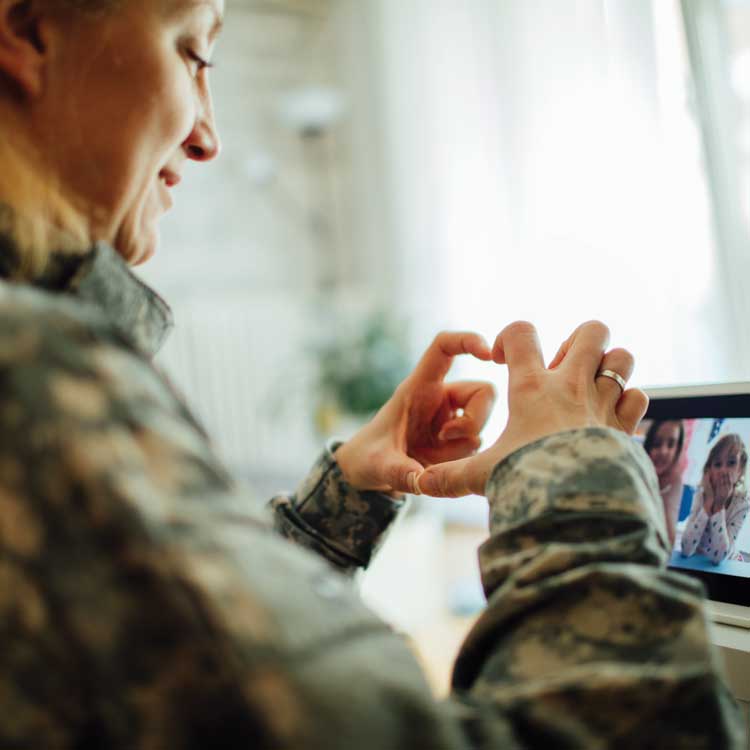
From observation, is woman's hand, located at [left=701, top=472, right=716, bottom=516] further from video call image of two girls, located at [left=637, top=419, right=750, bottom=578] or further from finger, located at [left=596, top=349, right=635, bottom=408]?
finger, located at [left=596, top=349, right=635, bottom=408]

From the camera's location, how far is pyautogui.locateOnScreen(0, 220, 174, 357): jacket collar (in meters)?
0.47

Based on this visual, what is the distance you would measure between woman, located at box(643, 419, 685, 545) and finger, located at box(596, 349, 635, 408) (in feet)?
0.48

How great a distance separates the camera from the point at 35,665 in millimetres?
311

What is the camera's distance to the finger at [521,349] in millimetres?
574

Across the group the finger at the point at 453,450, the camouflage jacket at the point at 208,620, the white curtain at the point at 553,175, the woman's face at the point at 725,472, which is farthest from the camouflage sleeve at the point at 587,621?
the white curtain at the point at 553,175

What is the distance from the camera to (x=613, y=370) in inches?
22.5

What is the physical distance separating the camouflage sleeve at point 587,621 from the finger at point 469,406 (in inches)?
11.4

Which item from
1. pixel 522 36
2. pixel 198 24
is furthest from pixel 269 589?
pixel 522 36

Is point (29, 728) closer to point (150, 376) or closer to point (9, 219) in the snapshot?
point (150, 376)

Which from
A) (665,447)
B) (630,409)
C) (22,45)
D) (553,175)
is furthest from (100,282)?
(553,175)

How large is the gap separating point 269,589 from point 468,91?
96.6 inches

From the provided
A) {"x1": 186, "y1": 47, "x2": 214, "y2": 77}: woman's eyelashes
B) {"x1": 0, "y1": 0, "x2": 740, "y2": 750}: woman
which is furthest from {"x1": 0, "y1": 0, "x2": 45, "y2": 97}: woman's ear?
{"x1": 186, "y1": 47, "x2": 214, "y2": 77}: woman's eyelashes

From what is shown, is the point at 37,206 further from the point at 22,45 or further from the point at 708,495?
the point at 708,495

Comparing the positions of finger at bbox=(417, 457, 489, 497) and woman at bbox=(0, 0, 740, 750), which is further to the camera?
finger at bbox=(417, 457, 489, 497)
